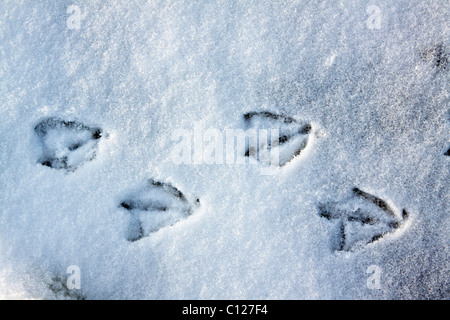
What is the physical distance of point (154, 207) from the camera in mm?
867

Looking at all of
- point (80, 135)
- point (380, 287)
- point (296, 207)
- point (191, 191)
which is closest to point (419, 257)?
point (380, 287)

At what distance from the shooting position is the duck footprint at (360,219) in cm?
86

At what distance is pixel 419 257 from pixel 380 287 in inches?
3.7

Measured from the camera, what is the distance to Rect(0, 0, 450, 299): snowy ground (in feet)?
2.81

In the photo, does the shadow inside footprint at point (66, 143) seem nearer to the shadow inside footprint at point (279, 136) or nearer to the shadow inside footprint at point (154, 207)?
the shadow inside footprint at point (154, 207)

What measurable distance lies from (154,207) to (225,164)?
0.53 feet

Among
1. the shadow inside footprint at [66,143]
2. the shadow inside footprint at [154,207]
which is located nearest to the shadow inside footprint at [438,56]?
the shadow inside footprint at [154,207]

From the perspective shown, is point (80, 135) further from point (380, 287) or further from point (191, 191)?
point (380, 287)

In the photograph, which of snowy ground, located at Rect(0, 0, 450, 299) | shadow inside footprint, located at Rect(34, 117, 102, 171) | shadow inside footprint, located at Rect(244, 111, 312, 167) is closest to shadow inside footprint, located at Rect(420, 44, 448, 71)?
snowy ground, located at Rect(0, 0, 450, 299)

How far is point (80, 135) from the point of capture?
87 cm

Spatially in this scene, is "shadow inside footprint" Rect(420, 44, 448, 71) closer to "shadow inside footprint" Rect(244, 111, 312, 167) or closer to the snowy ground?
the snowy ground

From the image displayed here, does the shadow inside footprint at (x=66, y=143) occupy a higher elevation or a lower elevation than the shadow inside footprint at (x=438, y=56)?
lower

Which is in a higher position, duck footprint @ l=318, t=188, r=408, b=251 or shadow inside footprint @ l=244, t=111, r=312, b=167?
shadow inside footprint @ l=244, t=111, r=312, b=167

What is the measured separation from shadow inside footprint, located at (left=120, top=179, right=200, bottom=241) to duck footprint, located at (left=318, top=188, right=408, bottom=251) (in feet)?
0.88
